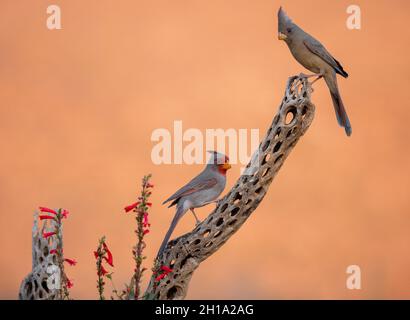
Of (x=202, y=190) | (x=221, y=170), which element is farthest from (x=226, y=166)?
(x=202, y=190)

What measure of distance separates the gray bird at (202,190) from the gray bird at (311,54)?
124cm

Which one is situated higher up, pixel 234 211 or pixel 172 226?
pixel 234 211

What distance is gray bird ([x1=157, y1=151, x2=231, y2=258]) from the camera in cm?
460

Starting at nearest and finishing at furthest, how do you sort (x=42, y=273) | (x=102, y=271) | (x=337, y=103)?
(x=102, y=271), (x=42, y=273), (x=337, y=103)

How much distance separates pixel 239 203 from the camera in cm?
451

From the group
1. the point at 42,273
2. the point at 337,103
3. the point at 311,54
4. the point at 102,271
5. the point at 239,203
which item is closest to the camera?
the point at 102,271

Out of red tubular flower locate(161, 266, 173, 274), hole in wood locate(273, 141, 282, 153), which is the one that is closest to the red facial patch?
hole in wood locate(273, 141, 282, 153)

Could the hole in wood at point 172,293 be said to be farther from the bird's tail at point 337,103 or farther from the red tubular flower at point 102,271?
the bird's tail at point 337,103

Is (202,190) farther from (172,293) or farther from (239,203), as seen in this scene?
(172,293)

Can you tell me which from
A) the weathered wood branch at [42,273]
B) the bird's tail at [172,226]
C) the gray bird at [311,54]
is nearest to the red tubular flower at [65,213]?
the weathered wood branch at [42,273]

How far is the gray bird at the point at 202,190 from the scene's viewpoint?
4.60m

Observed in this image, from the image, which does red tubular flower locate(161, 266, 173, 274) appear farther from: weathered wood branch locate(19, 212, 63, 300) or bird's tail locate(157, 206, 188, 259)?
weathered wood branch locate(19, 212, 63, 300)

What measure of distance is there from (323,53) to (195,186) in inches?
68.1
